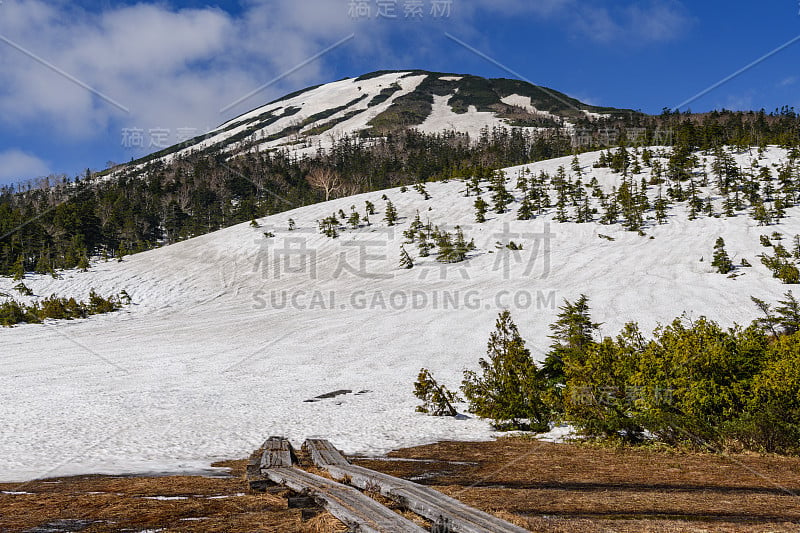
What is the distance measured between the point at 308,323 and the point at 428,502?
100ft

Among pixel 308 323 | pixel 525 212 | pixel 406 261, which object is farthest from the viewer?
pixel 525 212

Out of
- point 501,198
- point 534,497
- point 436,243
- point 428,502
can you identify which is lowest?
point 534,497

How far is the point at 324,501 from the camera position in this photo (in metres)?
5.68

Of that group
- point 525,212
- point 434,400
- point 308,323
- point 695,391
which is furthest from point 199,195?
point 695,391

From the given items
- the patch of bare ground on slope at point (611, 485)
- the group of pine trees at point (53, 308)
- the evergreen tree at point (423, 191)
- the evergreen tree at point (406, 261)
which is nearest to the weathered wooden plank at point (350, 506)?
the patch of bare ground on slope at point (611, 485)

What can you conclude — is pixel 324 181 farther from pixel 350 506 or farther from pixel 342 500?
pixel 350 506

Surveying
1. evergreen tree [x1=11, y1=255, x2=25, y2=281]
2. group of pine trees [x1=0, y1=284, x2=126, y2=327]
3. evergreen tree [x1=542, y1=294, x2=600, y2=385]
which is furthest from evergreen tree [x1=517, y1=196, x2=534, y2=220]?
evergreen tree [x1=11, y1=255, x2=25, y2=281]

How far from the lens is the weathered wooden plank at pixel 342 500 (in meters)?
4.64

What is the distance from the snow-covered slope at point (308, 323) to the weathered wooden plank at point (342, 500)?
3.94m

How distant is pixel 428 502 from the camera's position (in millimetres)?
5062

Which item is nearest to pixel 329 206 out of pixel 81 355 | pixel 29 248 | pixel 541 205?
pixel 541 205

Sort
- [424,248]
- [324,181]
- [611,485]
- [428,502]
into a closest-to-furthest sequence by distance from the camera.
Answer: [428,502] < [611,485] < [424,248] < [324,181]

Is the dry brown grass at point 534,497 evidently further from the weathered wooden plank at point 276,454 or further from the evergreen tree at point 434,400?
the evergreen tree at point 434,400

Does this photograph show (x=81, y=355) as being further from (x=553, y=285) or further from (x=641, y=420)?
(x=553, y=285)
